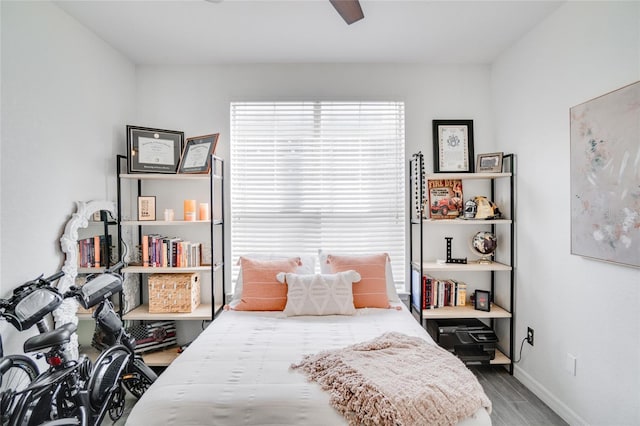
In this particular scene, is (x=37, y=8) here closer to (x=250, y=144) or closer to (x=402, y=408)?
(x=250, y=144)

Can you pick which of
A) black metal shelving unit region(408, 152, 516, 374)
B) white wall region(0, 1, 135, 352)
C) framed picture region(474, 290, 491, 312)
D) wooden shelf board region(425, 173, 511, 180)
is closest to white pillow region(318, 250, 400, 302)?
black metal shelving unit region(408, 152, 516, 374)

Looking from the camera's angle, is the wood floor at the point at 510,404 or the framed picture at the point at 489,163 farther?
the framed picture at the point at 489,163

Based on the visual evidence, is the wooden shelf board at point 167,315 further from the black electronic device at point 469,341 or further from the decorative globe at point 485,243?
the decorative globe at point 485,243

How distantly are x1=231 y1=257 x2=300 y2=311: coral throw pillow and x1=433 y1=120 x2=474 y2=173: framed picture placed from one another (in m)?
1.73

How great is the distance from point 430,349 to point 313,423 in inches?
31.5

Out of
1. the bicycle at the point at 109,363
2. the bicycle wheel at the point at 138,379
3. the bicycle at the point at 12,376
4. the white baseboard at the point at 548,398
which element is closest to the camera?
the bicycle at the point at 12,376

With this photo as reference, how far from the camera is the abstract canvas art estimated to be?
68.3 inches

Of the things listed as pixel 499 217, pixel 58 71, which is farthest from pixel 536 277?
pixel 58 71

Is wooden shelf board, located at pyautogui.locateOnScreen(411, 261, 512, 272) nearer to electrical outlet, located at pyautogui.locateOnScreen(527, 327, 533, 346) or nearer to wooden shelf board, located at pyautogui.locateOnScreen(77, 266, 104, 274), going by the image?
electrical outlet, located at pyautogui.locateOnScreen(527, 327, 533, 346)

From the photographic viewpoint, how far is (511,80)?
284 centimetres

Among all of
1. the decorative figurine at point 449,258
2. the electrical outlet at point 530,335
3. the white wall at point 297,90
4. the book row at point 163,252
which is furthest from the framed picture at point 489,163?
the book row at point 163,252

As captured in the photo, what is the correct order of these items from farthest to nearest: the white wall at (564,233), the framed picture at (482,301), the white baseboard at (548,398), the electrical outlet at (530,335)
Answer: the framed picture at (482,301), the electrical outlet at (530,335), the white baseboard at (548,398), the white wall at (564,233)

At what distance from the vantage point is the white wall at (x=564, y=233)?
1826mm

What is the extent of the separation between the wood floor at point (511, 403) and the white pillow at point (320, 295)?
1.20 meters
